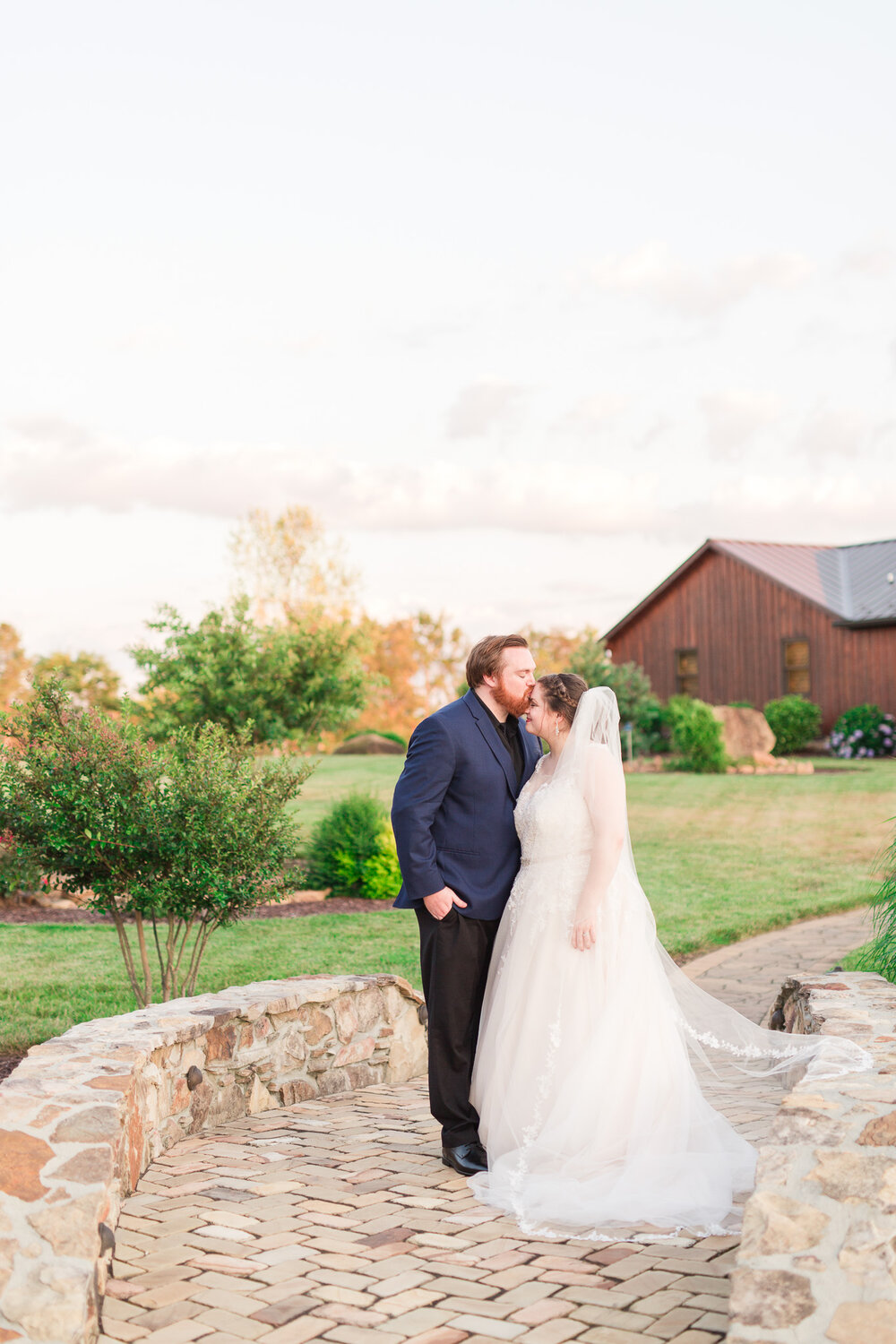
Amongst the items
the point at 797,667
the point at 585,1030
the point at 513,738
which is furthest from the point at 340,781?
the point at 585,1030

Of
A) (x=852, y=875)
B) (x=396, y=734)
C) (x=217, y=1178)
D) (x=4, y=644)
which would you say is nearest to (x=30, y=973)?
(x=217, y=1178)

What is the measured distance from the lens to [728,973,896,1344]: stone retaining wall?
9.93ft

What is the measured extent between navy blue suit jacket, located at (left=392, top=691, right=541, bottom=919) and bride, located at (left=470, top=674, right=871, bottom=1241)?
97mm

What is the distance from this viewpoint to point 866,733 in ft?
95.7

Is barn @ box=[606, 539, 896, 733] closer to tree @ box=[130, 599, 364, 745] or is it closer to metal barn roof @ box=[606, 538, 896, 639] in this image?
Answer: metal barn roof @ box=[606, 538, 896, 639]

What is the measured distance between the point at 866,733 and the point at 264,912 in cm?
2067

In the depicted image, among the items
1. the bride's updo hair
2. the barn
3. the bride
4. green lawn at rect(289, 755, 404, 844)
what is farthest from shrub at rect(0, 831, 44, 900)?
the barn

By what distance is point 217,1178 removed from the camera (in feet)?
15.6

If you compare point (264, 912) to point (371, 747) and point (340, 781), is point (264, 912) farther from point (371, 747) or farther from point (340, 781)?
point (371, 747)

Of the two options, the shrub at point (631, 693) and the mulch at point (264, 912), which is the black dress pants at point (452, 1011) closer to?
the mulch at point (264, 912)

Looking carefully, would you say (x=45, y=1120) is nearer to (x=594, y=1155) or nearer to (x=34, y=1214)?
(x=34, y=1214)

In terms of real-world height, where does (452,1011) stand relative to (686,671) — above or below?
below

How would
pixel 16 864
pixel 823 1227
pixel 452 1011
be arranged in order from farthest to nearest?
1. pixel 16 864
2. pixel 452 1011
3. pixel 823 1227

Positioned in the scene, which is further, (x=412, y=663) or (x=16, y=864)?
(x=412, y=663)
